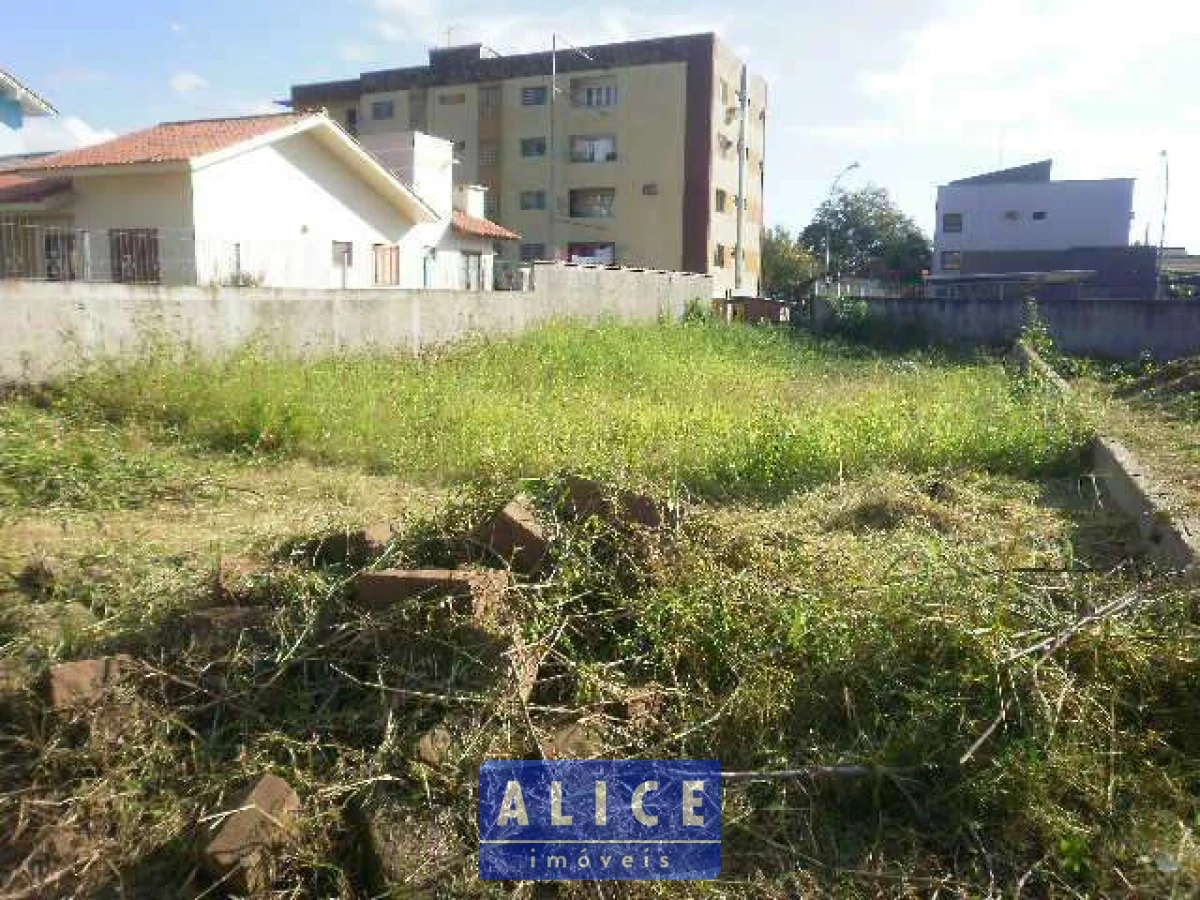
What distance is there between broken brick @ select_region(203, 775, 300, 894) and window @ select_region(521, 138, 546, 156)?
121 ft

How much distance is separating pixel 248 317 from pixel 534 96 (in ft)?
97.0

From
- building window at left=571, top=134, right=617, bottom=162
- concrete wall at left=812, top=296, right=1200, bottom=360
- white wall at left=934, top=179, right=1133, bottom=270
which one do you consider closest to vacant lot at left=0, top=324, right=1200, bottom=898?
concrete wall at left=812, top=296, right=1200, bottom=360

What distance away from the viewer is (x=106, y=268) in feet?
47.0

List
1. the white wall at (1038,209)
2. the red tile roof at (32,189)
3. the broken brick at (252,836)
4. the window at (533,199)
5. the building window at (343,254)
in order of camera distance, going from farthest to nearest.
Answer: the white wall at (1038,209) → the window at (533,199) → the building window at (343,254) → the red tile roof at (32,189) → the broken brick at (252,836)

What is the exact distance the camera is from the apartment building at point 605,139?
114 ft

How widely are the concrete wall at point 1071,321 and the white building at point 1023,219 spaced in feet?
83.2

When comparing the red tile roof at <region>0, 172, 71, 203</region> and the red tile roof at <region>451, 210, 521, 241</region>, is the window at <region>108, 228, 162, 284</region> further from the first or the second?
the red tile roof at <region>451, 210, 521, 241</region>

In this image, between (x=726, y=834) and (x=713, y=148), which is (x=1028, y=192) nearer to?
(x=713, y=148)

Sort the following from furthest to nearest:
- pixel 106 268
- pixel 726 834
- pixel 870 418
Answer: pixel 106 268, pixel 870 418, pixel 726 834

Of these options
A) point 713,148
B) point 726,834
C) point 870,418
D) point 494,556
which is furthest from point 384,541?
point 713,148

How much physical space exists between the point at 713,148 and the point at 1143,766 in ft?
112

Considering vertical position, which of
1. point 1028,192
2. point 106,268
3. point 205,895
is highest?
A: point 1028,192

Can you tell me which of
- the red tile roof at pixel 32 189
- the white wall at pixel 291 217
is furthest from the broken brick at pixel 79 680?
the red tile roof at pixel 32 189

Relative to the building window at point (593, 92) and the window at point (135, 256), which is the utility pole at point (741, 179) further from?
the window at point (135, 256)
